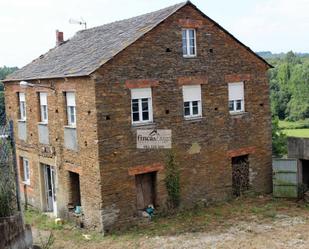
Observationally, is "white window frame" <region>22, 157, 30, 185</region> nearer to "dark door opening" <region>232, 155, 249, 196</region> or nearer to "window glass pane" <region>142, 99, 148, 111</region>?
"window glass pane" <region>142, 99, 148, 111</region>

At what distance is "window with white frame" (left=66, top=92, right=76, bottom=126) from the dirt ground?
4.38m

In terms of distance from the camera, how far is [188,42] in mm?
19078

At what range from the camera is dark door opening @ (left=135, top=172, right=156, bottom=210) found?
18219 mm

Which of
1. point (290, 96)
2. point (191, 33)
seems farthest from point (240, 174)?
point (290, 96)

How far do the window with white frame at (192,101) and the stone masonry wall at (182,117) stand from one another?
248 millimetres

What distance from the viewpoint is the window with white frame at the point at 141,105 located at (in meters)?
17.5

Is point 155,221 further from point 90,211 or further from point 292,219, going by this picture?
point 292,219

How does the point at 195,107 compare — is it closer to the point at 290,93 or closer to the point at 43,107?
the point at 43,107

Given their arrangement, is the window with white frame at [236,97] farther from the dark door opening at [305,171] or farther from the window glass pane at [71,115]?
the window glass pane at [71,115]

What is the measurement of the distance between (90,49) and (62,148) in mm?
4491

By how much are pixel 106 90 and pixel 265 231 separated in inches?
307

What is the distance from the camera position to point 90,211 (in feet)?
56.6

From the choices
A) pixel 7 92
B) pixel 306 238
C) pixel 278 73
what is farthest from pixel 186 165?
pixel 278 73

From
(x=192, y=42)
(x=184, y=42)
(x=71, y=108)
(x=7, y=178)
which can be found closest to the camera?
(x=7, y=178)
